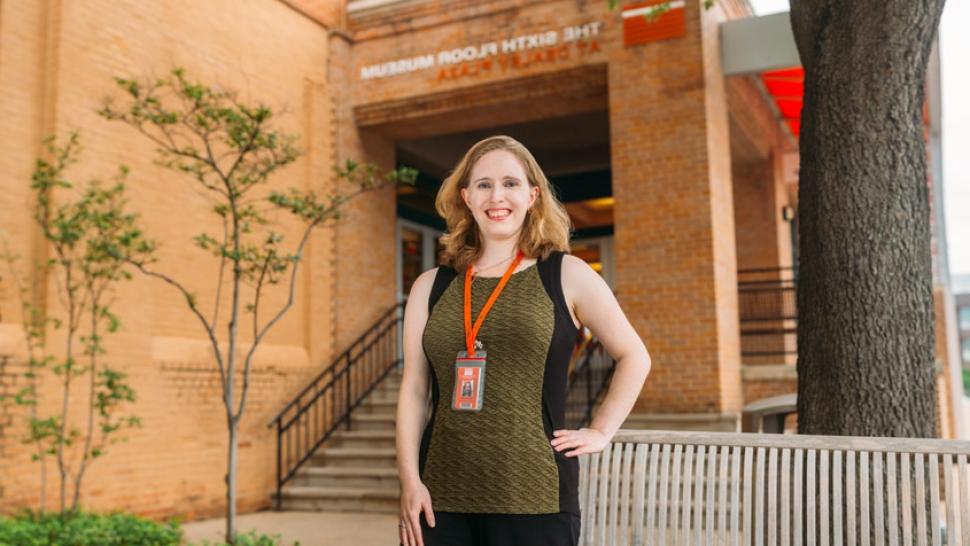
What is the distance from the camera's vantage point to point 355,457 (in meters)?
10.0

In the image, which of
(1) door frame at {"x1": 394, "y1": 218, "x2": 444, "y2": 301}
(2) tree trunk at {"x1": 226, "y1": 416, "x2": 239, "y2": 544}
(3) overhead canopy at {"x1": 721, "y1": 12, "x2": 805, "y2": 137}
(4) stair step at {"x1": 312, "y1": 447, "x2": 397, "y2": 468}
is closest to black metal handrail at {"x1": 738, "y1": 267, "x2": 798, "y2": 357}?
(3) overhead canopy at {"x1": 721, "y1": 12, "x2": 805, "y2": 137}

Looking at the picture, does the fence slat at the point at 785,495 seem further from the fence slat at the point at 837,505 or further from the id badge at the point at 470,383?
the id badge at the point at 470,383

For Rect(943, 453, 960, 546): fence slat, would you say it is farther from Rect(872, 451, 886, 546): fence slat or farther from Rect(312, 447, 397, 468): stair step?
Rect(312, 447, 397, 468): stair step

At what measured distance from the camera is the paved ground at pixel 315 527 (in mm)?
7531

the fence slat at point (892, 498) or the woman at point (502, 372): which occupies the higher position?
the woman at point (502, 372)

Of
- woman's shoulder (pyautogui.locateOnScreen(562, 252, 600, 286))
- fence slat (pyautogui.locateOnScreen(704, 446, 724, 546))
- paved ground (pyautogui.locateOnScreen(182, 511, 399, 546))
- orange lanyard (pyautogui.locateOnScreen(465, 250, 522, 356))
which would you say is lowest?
paved ground (pyautogui.locateOnScreen(182, 511, 399, 546))

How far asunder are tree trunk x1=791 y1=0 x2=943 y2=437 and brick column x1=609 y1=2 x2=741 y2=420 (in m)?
4.90

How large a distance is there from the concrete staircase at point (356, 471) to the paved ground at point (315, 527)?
0.62 feet

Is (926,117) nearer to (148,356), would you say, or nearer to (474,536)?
(148,356)

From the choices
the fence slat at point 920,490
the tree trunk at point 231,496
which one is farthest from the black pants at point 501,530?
the tree trunk at point 231,496

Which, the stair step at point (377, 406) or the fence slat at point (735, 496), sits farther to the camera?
the stair step at point (377, 406)

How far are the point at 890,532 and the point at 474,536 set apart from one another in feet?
5.75

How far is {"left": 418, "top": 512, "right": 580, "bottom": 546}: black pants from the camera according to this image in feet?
6.57

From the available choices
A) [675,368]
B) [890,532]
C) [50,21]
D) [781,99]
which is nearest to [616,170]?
[675,368]
